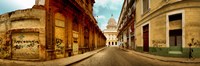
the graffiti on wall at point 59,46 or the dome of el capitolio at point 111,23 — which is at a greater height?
the dome of el capitolio at point 111,23

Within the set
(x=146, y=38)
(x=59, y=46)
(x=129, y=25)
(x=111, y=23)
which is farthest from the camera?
(x=111, y=23)

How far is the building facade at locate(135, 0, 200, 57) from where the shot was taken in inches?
624

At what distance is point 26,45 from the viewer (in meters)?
13.3

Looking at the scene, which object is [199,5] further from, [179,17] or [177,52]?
[177,52]

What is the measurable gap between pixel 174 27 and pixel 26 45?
13764mm

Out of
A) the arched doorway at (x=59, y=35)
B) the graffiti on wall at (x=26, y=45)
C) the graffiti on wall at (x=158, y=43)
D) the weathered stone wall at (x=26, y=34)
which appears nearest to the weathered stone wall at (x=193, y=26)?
the graffiti on wall at (x=158, y=43)

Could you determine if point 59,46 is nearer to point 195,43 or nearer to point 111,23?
point 195,43

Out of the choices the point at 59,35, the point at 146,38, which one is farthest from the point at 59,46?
the point at 146,38

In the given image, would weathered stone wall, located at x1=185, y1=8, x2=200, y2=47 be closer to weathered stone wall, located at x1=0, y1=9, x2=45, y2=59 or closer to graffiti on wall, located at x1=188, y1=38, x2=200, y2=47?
graffiti on wall, located at x1=188, y1=38, x2=200, y2=47

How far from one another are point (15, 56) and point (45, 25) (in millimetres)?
3636

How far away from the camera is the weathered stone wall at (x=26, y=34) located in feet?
42.8

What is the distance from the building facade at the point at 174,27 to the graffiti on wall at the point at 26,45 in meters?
12.7

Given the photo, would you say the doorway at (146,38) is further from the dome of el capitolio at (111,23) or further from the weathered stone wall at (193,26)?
the dome of el capitolio at (111,23)

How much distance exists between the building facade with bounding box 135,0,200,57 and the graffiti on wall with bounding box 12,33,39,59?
12661 millimetres
